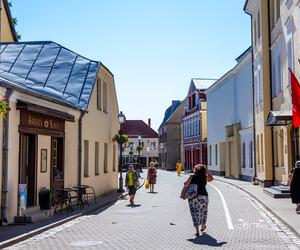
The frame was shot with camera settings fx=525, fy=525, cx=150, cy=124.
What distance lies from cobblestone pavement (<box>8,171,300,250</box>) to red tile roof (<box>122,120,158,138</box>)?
88757 mm

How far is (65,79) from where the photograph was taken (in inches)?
856

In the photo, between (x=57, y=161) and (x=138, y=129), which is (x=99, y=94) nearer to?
(x=57, y=161)

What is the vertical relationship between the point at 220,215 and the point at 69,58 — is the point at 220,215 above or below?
below

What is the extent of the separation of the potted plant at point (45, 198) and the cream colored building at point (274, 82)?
9.58m

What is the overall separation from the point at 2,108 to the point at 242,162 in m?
31.9

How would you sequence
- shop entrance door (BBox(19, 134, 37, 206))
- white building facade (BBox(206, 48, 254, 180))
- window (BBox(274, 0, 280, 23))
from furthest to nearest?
white building facade (BBox(206, 48, 254, 180)) → window (BBox(274, 0, 280, 23)) → shop entrance door (BBox(19, 134, 37, 206))

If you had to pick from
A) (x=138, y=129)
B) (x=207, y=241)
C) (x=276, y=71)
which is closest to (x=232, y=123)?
(x=276, y=71)

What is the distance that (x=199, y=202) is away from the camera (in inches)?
463

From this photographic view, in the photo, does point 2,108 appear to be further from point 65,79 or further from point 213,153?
point 213,153

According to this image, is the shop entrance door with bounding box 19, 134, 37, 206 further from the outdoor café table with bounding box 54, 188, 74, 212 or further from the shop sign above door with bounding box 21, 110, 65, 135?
the outdoor café table with bounding box 54, 188, 74, 212

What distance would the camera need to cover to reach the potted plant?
51.6 ft

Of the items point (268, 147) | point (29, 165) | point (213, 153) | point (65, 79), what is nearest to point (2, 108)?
point (29, 165)

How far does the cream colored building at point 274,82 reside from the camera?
70.8 ft

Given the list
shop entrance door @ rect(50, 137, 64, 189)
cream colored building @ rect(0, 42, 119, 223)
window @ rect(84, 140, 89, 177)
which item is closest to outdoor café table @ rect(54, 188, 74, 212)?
cream colored building @ rect(0, 42, 119, 223)
